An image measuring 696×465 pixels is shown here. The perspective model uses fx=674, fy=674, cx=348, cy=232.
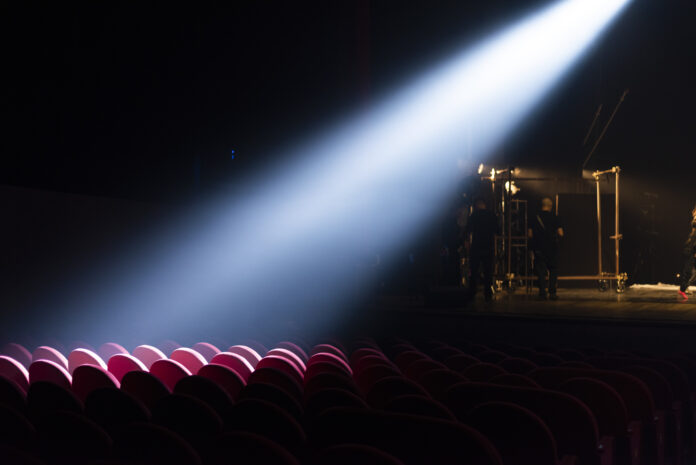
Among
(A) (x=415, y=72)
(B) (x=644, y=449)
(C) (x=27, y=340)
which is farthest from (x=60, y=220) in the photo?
(A) (x=415, y=72)

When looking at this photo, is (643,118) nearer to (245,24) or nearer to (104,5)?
(245,24)

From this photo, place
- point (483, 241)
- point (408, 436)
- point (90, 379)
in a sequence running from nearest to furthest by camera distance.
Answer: point (408, 436) < point (90, 379) < point (483, 241)

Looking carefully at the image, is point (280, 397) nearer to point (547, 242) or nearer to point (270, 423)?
point (270, 423)

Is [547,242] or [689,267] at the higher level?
[547,242]

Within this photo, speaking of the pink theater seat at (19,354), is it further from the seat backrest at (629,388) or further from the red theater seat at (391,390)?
the seat backrest at (629,388)

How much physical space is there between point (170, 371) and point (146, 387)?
0.45 meters

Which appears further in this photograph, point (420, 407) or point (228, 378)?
point (228, 378)

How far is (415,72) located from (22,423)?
877cm

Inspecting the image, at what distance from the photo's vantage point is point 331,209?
8.53m

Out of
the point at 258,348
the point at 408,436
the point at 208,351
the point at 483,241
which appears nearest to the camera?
the point at 408,436

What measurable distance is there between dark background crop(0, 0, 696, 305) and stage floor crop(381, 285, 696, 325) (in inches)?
104

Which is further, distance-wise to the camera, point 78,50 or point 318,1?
point 318,1

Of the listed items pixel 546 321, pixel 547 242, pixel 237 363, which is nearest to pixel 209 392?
pixel 237 363

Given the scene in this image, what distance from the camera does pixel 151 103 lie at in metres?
6.80
